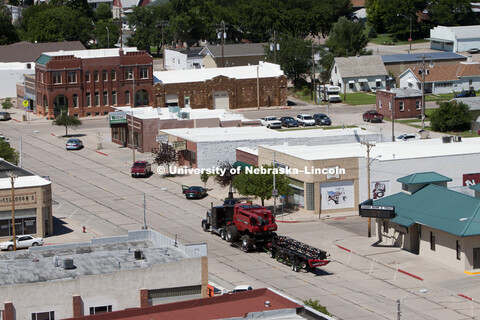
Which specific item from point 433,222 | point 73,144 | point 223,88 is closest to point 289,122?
point 223,88

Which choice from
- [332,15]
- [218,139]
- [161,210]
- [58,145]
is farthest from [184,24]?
[161,210]

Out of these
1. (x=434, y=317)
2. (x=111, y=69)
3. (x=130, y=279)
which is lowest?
(x=434, y=317)

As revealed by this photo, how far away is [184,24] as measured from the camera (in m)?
182

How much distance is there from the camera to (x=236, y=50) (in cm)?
15688

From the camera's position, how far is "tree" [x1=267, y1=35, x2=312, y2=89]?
142 m

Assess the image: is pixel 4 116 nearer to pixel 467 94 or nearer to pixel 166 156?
pixel 166 156

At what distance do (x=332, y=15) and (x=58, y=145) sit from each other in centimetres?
9832

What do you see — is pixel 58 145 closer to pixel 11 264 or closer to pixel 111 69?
pixel 111 69

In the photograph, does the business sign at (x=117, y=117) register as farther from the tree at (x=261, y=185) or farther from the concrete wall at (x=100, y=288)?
the concrete wall at (x=100, y=288)

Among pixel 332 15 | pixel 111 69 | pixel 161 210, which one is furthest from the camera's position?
pixel 332 15

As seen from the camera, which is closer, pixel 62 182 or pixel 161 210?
pixel 161 210

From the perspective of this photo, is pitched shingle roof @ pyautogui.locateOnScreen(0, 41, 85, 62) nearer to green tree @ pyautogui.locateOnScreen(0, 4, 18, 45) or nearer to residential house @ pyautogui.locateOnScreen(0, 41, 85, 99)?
residential house @ pyautogui.locateOnScreen(0, 41, 85, 99)

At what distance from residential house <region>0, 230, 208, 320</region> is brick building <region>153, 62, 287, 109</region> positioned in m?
79.2

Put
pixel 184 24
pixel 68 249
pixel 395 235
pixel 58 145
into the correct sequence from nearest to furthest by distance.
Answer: pixel 68 249
pixel 395 235
pixel 58 145
pixel 184 24
